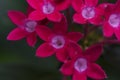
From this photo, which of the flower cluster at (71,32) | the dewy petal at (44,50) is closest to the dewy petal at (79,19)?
the flower cluster at (71,32)

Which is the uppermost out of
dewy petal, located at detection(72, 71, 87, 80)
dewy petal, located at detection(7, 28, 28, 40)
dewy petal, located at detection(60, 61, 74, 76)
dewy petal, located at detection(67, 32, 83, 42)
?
dewy petal, located at detection(67, 32, 83, 42)

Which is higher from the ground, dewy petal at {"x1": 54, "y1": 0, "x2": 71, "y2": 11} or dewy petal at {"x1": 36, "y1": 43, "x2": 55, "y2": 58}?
dewy petal at {"x1": 54, "y1": 0, "x2": 71, "y2": 11}

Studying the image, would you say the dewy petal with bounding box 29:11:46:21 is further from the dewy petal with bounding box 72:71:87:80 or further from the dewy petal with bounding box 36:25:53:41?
the dewy petal with bounding box 72:71:87:80

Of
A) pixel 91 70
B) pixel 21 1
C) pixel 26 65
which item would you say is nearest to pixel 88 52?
pixel 91 70

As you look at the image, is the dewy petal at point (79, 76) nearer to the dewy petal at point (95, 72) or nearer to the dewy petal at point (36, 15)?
the dewy petal at point (95, 72)

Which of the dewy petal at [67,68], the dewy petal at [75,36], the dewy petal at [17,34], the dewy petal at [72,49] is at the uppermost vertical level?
the dewy petal at [75,36]

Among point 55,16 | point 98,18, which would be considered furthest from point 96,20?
point 55,16

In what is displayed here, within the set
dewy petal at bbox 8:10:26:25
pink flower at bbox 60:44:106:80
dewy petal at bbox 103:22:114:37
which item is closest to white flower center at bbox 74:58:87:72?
pink flower at bbox 60:44:106:80
